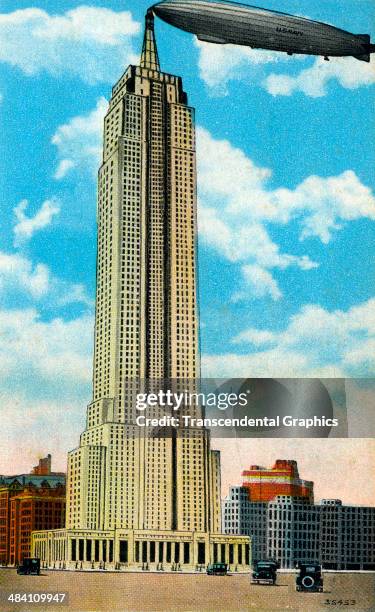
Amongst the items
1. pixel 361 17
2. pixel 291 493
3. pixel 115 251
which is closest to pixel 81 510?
pixel 291 493

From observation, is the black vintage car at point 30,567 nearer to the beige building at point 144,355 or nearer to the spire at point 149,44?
the beige building at point 144,355

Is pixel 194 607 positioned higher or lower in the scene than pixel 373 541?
lower

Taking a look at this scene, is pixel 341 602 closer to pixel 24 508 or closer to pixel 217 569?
pixel 217 569

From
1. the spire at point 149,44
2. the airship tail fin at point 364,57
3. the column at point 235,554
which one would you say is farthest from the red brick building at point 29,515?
the airship tail fin at point 364,57

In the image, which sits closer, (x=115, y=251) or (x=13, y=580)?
(x=13, y=580)

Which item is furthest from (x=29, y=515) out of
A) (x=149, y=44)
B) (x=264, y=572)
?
Answer: (x=149, y=44)

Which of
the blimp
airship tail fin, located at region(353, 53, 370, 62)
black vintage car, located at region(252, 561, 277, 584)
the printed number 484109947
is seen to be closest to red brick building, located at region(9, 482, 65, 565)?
black vintage car, located at region(252, 561, 277, 584)

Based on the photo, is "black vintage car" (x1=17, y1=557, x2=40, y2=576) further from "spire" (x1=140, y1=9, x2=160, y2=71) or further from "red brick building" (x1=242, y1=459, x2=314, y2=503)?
"spire" (x1=140, y1=9, x2=160, y2=71)

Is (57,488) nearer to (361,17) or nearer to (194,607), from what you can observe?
(194,607)
